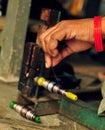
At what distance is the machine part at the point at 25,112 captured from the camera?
2563mm

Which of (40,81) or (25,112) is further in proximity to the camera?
(40,81)

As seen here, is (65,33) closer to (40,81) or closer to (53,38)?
(53,38)

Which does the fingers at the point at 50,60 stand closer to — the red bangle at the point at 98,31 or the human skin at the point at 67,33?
the human skin at the point at 67,33

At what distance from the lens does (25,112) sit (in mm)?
2604

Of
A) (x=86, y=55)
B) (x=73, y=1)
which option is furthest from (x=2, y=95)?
(x=73, y=1)

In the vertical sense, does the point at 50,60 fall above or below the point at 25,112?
above

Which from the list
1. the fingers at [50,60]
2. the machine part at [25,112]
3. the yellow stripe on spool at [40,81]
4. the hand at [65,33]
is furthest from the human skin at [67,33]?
the machine part at [25,112]

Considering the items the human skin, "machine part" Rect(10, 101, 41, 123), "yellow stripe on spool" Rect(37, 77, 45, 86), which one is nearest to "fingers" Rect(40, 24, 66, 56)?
the human skin

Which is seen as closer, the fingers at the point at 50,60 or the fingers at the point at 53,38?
the fingers at the point at 53,38

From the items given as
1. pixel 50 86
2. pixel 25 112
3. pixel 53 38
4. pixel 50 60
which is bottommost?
pixel 25 112

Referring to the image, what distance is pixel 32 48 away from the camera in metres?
2.85

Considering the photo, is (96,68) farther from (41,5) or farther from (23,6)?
(23,6)

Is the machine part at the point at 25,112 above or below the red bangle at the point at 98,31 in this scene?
below

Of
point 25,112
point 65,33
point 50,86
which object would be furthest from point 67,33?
point 25,112
